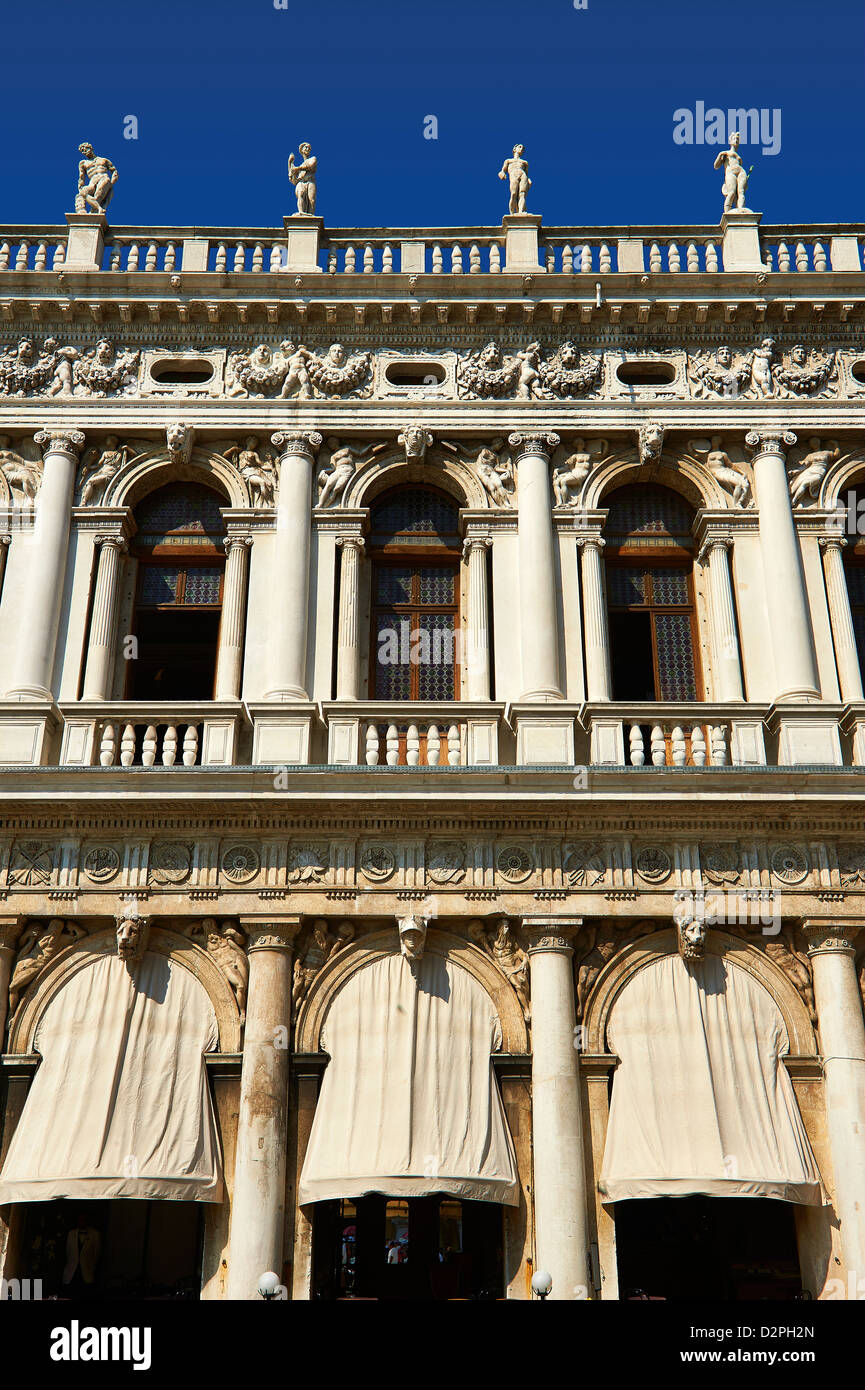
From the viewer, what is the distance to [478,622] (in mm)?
16391

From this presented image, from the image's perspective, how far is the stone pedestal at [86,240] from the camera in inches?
700

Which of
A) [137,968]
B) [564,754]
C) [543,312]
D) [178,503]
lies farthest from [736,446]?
[137,968]

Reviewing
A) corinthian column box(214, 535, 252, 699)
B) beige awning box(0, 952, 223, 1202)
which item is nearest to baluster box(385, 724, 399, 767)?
corinthian column box(214, 535, 252, 699)

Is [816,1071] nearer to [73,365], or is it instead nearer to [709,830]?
[709,830]

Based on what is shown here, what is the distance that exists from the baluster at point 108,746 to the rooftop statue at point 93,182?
773 cm

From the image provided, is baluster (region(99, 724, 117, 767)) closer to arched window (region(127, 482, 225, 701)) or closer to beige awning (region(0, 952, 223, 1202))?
arched window (region(127, 482, 225, 701))

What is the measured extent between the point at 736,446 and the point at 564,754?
5145 mm

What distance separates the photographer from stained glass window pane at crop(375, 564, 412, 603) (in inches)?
670

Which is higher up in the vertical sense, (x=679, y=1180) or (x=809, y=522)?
(x=809, y=522)

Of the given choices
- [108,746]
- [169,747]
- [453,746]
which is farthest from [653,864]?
[108,746]

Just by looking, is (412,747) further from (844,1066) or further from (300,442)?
(844,1066)

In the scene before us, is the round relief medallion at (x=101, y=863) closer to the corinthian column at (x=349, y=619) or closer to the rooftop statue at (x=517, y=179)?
the corinthian column at (x=349, y=619)

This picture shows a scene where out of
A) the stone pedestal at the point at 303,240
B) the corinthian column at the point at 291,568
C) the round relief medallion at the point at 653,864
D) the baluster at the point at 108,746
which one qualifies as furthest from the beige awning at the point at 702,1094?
the stone pedestal at the point at 303,240

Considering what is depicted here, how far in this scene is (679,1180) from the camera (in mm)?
13211
